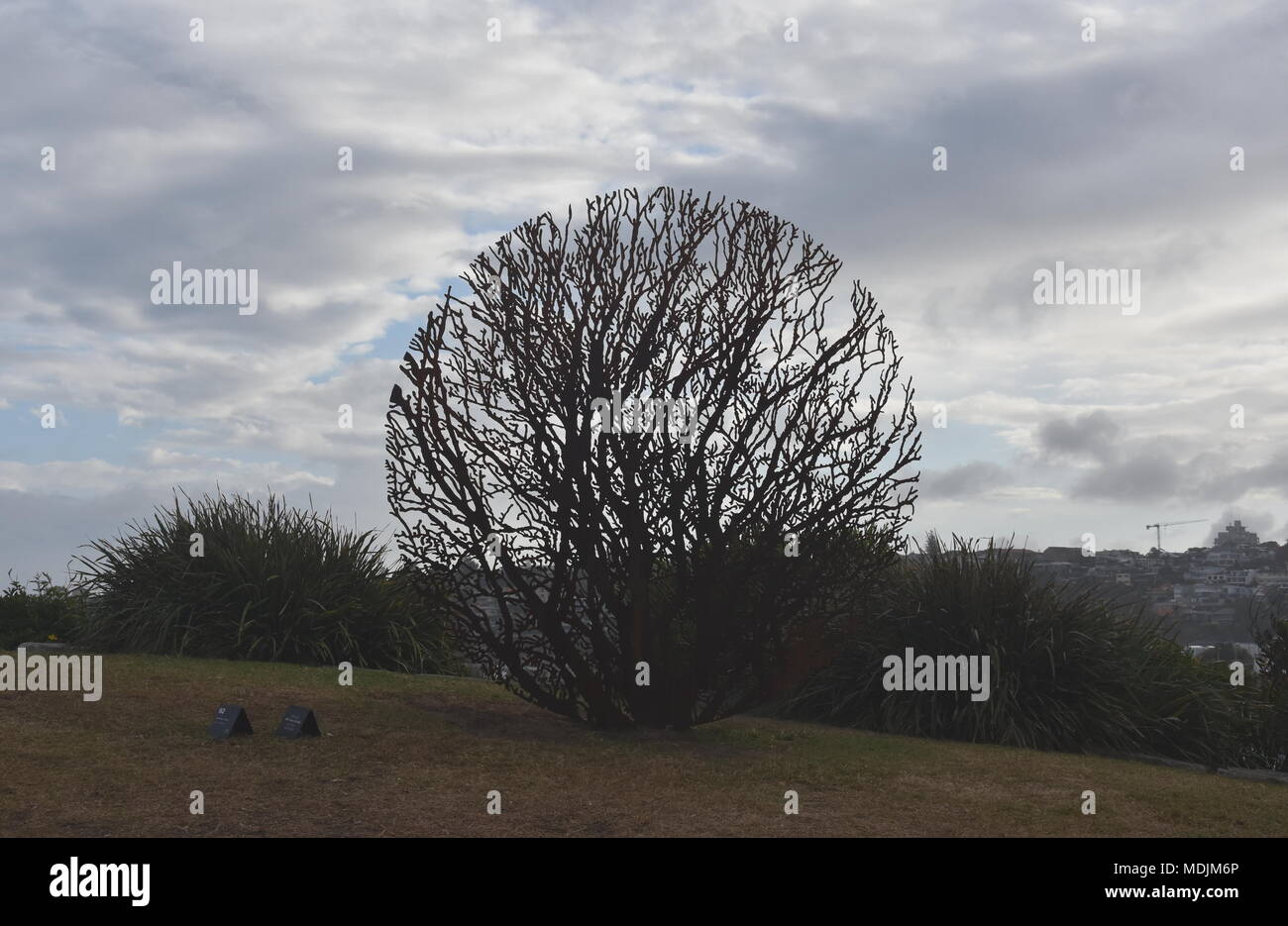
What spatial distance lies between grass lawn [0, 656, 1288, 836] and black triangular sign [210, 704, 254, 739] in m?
0.11

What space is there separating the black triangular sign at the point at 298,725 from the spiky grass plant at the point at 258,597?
5.57 metres

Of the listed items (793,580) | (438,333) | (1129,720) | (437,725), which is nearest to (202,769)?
(437,725)

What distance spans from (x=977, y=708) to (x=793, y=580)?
133 inches

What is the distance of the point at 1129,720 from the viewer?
12188 millimetres

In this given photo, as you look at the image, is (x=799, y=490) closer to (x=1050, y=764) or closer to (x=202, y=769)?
(x=1050, y=764)

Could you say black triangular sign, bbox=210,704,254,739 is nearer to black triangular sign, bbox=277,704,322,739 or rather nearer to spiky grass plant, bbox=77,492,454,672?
black triangular sign, bbox=277,704,322,739

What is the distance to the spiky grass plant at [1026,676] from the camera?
39.1 feet

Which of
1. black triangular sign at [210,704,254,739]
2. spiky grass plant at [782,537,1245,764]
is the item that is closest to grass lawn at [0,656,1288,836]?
black triangular sign at [210,704,254,739]

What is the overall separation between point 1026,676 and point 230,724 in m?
7.96

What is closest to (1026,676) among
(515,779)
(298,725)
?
(515,779)

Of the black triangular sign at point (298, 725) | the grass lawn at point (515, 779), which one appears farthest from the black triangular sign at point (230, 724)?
the black triangular sign at point (298, 725)

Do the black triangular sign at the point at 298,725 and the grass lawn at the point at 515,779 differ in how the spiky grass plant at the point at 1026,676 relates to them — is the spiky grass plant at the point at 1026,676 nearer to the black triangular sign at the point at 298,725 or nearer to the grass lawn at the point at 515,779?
the grass lawn at the point at 515,779

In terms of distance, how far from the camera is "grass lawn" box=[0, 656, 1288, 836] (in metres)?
6.89

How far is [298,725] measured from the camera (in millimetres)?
8977
